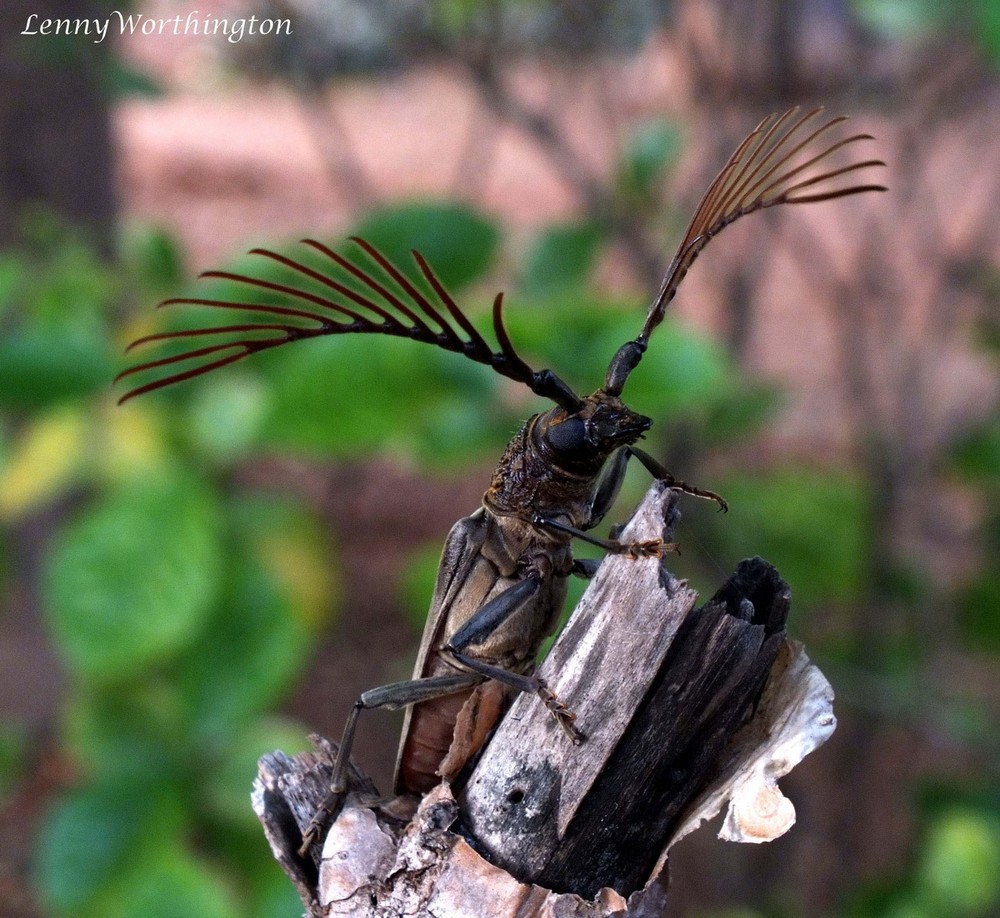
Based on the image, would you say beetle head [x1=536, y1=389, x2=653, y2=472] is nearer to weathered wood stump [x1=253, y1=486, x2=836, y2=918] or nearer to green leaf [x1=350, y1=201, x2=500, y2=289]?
weathered wood stump [x1=253, y1=486, x2=836, y2=918]

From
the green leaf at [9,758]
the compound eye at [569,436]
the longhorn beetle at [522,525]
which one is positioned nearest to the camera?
the longhorn beetle at [522,525]

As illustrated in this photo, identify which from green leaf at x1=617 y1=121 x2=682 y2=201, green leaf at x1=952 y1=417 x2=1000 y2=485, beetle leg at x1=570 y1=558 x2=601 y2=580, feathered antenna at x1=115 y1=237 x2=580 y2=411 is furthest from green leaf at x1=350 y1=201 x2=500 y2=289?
green leaf at x1=952 y1=417 x2=1000 y2=485

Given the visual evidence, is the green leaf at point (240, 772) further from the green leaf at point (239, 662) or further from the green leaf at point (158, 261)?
the green leaf at point (158, 261)

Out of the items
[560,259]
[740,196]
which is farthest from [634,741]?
[560,259]

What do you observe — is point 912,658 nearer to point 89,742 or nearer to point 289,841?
point 89,742

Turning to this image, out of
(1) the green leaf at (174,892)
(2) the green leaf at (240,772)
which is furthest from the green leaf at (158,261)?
(1) the green leaf at (174,892)

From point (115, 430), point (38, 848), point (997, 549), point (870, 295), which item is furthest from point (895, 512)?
point (38, 848)
